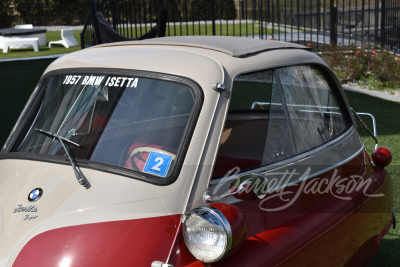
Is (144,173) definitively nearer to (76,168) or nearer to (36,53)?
(76,168)

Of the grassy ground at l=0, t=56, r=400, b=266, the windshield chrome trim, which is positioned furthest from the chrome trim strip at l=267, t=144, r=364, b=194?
the grassy ground at l=0, t=56, r=400, b=266

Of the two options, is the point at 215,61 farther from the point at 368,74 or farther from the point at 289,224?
the point at 368,74

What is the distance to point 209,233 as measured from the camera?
2.34 metres

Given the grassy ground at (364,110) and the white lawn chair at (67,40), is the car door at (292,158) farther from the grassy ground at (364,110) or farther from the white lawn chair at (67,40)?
the white lawn chair at (67,40)

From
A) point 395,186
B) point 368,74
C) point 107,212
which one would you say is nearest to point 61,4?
point 368,74

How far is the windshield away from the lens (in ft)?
8.92

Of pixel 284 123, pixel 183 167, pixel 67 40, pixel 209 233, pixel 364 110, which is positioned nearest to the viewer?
pixel 209 233

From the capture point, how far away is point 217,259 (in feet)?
7.57

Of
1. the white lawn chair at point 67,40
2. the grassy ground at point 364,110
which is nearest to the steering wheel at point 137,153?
the grassy ground at point 364,110

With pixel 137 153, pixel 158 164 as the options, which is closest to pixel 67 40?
pixel 137 153

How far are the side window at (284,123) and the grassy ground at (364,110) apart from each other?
1.25 meters

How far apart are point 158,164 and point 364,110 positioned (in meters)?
7.74

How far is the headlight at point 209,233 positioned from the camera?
2.30m

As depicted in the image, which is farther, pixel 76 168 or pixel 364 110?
pixel 364 110
